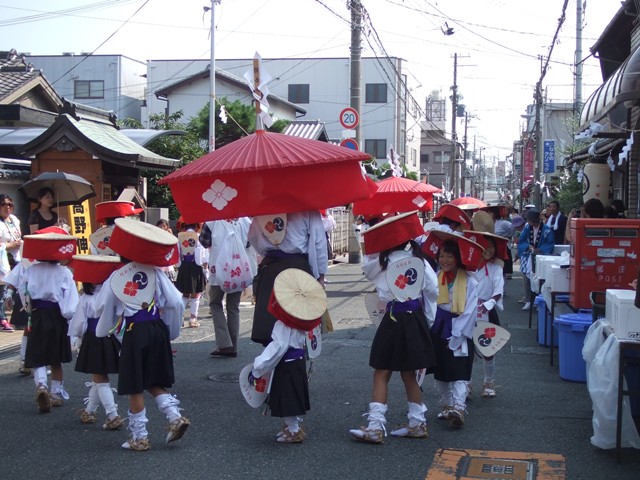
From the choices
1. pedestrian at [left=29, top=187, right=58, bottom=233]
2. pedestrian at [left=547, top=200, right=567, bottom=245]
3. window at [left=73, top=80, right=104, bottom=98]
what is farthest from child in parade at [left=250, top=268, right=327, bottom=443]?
window at [left=73, top=80, right=104, bottom=98]

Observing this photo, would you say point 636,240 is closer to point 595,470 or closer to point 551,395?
point 551,395

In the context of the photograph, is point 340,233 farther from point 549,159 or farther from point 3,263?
point 3,263

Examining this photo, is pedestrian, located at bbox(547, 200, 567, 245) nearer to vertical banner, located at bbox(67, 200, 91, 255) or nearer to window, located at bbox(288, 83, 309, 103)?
vertical banner, located at bbox(67, 200, 91, 255)

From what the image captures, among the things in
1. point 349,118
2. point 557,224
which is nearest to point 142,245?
point 557,224

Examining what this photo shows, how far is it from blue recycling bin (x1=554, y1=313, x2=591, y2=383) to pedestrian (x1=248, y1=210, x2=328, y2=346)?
2.97 metres

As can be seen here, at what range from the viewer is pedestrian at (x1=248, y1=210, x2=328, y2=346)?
6160 millimetres

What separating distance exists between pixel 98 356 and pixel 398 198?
25.1 ft

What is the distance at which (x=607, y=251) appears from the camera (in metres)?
7.84

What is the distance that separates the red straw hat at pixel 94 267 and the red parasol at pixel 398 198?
6480 millimetres

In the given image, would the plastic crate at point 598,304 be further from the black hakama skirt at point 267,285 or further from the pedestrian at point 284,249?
the black hakama skirt at point 267,285

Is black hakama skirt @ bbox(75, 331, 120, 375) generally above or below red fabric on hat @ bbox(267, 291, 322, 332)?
below

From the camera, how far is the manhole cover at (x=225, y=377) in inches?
308

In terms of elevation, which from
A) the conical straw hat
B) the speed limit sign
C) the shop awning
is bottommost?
the conical straw hat

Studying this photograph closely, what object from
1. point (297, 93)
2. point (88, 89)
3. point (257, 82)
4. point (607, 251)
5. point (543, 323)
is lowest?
point (543, 323)
